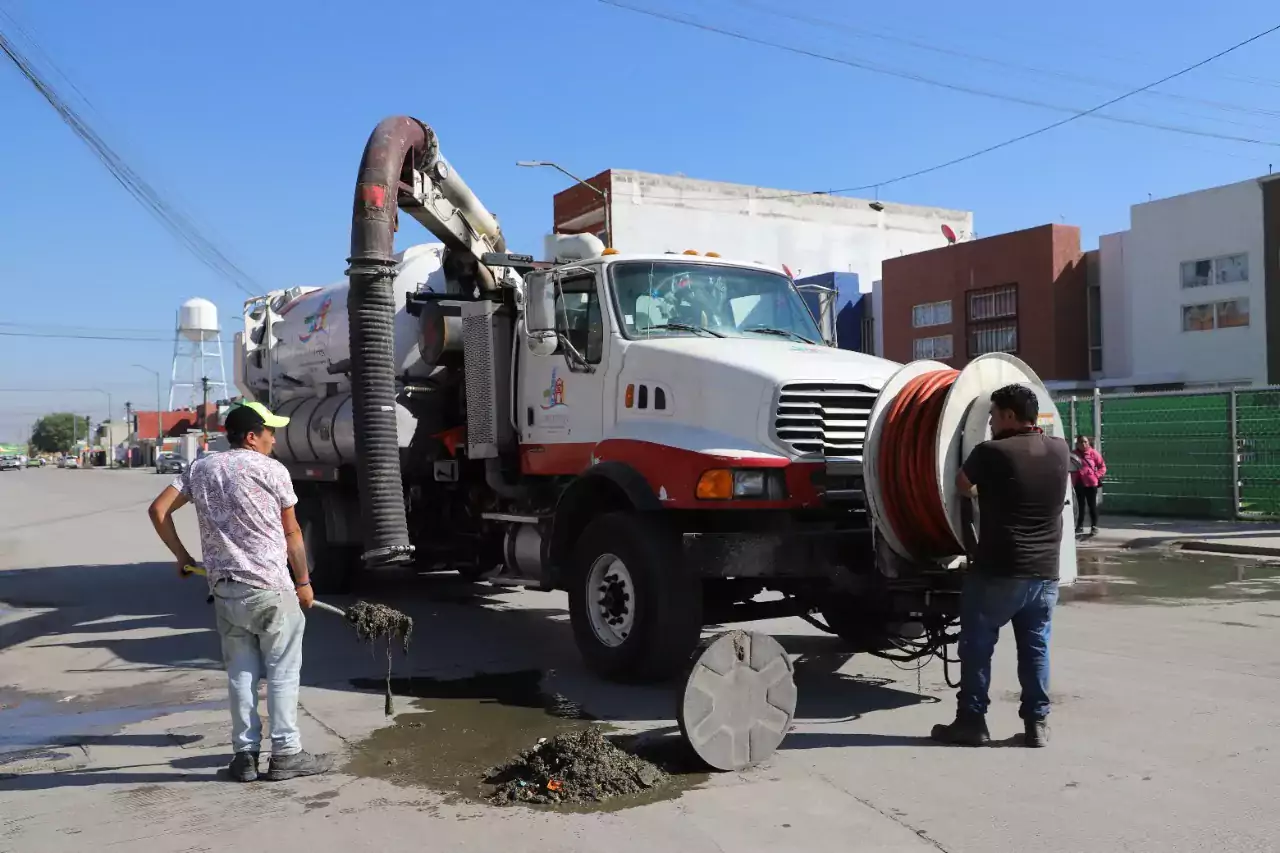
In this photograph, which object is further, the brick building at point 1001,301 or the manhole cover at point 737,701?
the brick building at point 1001,301

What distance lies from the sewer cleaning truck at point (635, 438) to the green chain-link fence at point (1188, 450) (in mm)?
12631

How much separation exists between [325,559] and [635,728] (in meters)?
6.27

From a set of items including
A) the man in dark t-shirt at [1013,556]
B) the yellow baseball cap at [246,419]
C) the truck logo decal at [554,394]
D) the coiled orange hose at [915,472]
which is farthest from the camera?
the truck logo decal at [554,394]

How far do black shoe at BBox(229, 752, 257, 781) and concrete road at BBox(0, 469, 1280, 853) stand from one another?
64 millimetres

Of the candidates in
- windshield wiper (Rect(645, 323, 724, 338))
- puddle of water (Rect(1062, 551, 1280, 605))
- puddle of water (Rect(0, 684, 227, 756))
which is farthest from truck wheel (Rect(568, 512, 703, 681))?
puddle of water (Rect(1062, 551, 1280, 605))

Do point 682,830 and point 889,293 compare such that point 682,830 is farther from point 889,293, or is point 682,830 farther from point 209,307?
point 209,307

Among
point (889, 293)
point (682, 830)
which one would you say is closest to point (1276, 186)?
point (889, 293)

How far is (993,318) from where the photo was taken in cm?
3834

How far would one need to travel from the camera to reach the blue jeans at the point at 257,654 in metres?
5.18

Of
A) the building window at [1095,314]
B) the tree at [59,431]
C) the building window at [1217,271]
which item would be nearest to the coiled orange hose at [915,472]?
the building window at [1217,271]

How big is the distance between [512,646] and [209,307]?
2080 inches

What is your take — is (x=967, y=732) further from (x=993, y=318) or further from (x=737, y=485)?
(x=993, y=318)

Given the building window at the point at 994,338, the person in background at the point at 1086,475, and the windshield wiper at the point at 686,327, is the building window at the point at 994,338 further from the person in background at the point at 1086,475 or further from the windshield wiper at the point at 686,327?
the windshield wiper at the point at 686,327

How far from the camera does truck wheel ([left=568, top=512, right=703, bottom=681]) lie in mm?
6672
